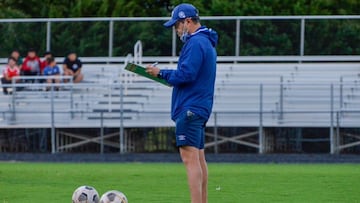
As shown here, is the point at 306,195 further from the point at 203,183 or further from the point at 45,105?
the point at 45,105

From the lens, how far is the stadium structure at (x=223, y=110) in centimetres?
2950

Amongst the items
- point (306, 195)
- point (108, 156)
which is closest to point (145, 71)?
point (306, 195)

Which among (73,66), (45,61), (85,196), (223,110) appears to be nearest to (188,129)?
(85,196)

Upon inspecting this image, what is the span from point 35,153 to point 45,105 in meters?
1.64

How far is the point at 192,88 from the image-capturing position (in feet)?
39.7

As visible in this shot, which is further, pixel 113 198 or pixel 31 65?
pixel 31 65

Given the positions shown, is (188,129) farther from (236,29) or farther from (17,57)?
(17,57)

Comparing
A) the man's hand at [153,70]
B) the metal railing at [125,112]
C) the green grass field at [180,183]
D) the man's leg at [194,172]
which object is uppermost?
the man's hand at [153,70]

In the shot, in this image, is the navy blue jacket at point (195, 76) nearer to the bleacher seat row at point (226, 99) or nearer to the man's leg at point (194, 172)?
the man's leg at point (194, 172)

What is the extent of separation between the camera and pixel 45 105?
102 ft

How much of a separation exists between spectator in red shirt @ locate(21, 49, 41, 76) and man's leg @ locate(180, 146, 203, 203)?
20054mm

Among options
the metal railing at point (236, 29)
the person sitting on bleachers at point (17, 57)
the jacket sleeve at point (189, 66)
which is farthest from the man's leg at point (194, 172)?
the person sitting on bleachers at point (17, 57)

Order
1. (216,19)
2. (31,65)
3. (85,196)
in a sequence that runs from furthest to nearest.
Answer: (31,65) < (216,19) < (85,196)

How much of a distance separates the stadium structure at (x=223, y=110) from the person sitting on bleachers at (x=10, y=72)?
551mm
